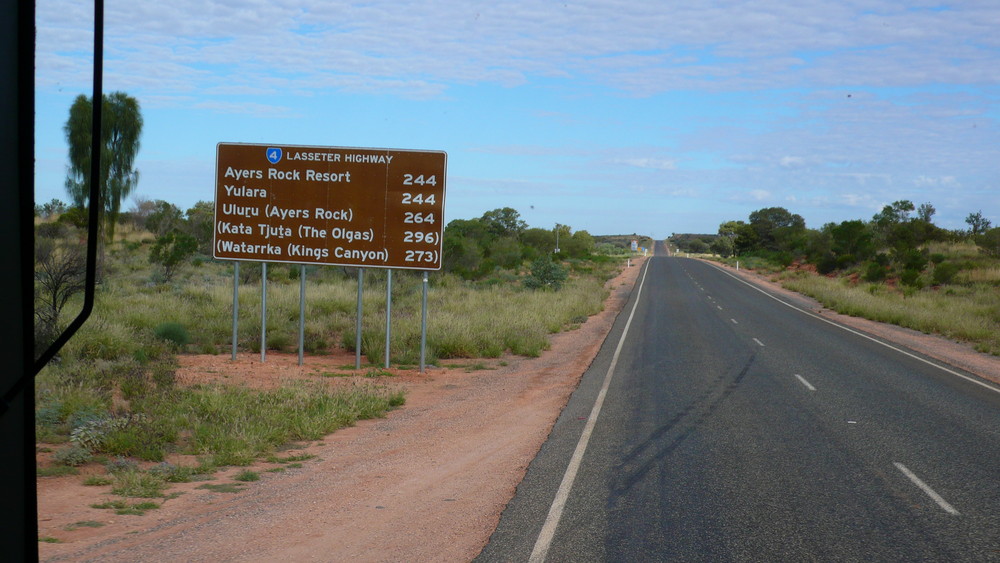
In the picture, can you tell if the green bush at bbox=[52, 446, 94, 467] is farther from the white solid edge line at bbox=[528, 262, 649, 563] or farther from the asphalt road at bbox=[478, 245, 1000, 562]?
the white solid edge line at bbox=[528, 262, 649, 563]

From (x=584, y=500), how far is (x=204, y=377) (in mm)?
8987

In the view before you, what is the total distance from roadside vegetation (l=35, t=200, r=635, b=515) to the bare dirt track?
36 cm

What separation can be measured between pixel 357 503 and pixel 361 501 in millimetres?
78

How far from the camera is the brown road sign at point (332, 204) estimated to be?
54.2ft

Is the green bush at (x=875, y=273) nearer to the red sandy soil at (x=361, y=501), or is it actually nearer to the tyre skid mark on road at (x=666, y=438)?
the tyre skid mark on road at (x=666, y=438)

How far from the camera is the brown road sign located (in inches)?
651

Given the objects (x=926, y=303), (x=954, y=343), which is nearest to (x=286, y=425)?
(x=954, y=343)

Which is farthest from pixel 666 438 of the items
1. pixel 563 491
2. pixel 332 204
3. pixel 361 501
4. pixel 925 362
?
pixel 925 362

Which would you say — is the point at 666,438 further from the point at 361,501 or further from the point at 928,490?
the point at 361,501

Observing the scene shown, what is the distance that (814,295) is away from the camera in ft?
148

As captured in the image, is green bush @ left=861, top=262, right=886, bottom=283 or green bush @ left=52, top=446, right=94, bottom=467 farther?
green bush @ left=861, top=262, right=886, bottom=283

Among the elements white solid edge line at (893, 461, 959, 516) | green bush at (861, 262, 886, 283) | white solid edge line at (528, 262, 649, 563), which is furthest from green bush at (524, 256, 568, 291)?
white solid edge line at (893, 461, 959, 516)

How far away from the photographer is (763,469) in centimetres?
827

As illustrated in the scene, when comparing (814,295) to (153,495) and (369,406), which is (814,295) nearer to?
(369,406)
